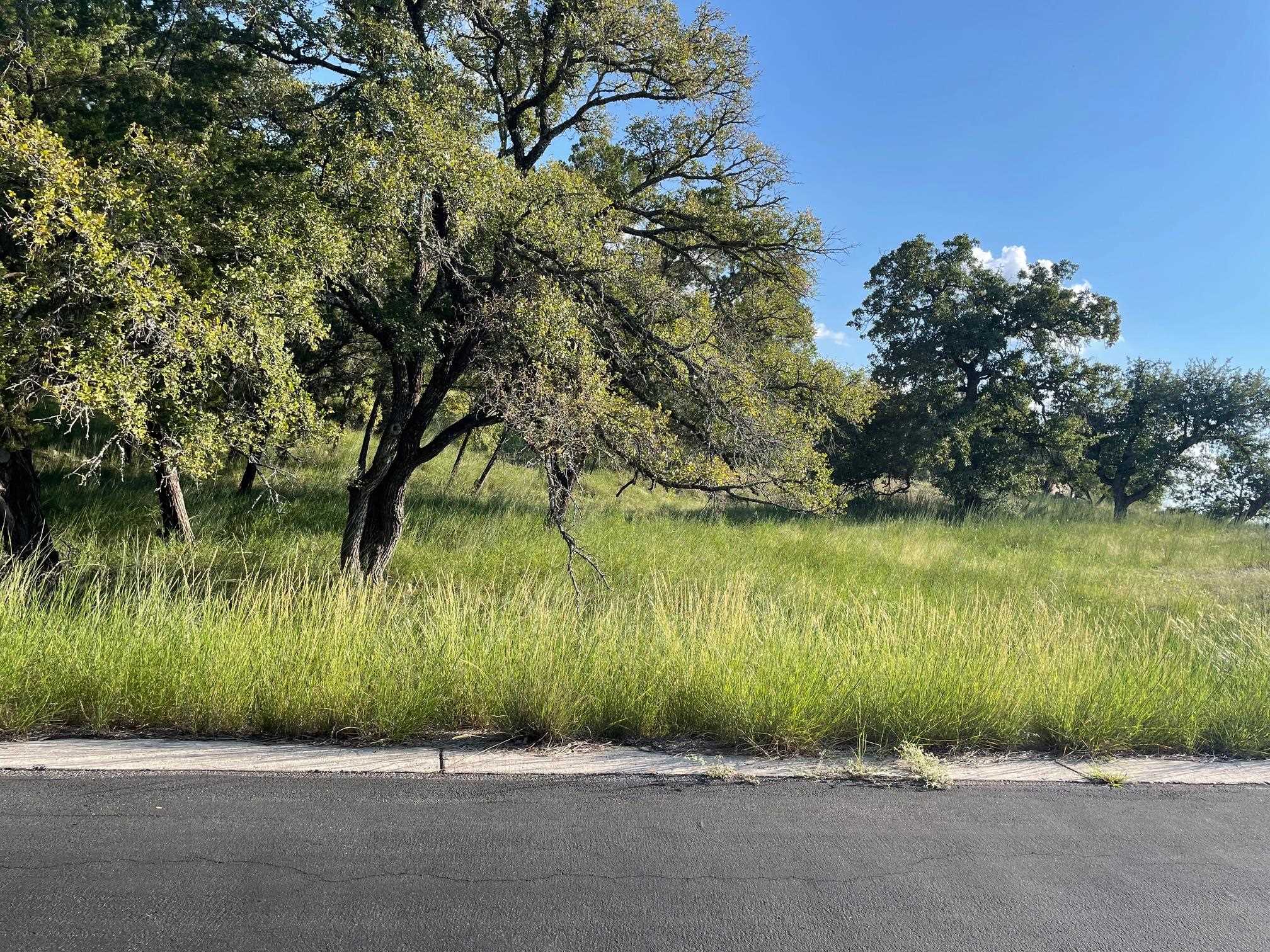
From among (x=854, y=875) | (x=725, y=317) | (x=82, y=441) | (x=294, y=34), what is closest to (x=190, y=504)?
(x=82, y=441)

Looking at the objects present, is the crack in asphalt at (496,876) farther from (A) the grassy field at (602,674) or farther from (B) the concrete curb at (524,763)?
(A) the grassy field at (602,674)

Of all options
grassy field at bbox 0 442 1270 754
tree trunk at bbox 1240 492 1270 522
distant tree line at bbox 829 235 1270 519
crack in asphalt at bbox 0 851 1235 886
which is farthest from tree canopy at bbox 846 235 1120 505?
crack in asphalt at bbox 0 851 1235 886

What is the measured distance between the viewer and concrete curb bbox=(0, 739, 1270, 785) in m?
3.26

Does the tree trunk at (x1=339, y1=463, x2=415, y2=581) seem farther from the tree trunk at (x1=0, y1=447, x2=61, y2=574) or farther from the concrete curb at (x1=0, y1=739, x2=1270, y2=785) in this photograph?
the concrete curb at (x1=0, y1=739, x2=1270, y2=785)

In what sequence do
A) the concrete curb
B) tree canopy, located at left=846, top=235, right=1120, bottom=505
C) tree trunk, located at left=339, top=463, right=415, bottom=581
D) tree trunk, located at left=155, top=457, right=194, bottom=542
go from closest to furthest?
the concrete curb, tree trunk, located at left=339, top=463, right=415, bottom=581, tree trunk, located at left=155, top=457, right=194, bottom=542, tree canopy, located at left=846, top=235, right=1120, bottom=505

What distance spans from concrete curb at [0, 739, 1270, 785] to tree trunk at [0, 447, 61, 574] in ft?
20.5

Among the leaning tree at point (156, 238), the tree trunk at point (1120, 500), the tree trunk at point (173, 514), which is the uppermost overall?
the leaning tree at point (156, 238)

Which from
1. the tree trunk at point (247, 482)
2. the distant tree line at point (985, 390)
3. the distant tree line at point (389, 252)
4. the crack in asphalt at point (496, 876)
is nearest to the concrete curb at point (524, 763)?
the crack in asphalt at point (496, 876)

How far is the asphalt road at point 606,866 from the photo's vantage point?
7.48 feet

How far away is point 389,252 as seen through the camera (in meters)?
7.46

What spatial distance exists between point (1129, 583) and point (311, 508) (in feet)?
50.5

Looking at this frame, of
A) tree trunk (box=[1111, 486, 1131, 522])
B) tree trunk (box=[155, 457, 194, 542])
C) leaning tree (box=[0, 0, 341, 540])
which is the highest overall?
leaning tree (box=[0, 0, 341, 540])

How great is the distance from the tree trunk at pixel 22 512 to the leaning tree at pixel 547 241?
363 centimetres

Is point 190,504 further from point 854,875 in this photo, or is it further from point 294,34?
point 854,875
